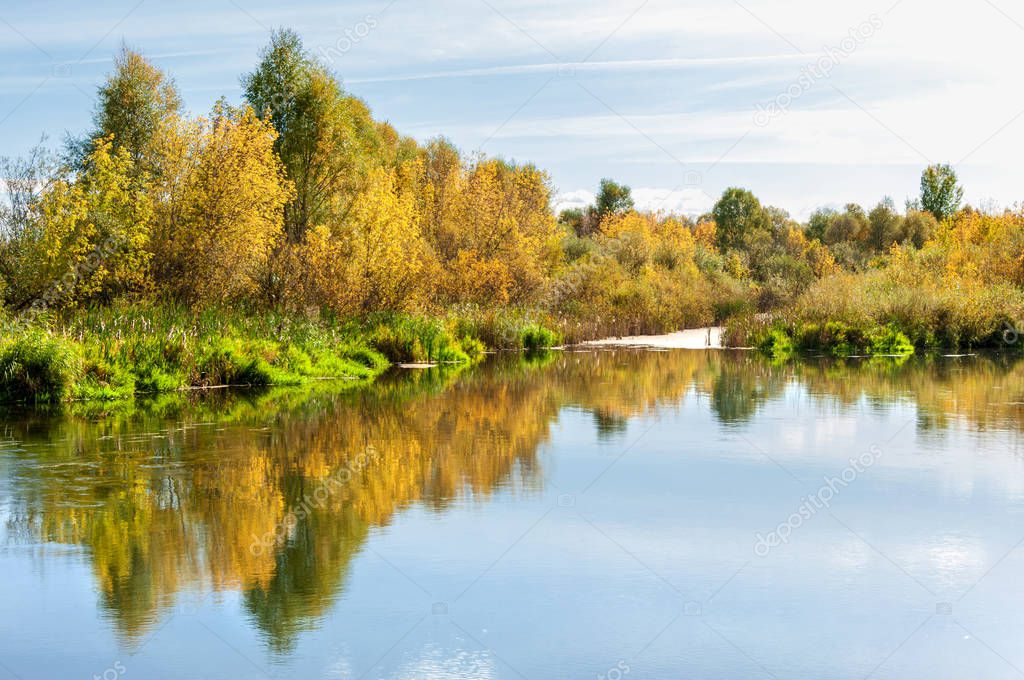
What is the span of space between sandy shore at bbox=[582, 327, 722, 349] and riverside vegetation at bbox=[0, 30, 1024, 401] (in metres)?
0.81

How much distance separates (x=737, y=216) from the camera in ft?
286

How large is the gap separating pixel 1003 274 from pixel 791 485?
3584 cm

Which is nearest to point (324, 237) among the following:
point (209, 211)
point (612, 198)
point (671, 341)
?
point (209, 211)

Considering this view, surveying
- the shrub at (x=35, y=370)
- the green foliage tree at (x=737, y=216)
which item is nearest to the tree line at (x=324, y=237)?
the shrub at (x=35, y=370)

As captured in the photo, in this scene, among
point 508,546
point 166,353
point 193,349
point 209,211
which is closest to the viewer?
point 508,546

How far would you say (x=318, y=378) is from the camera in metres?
25.7

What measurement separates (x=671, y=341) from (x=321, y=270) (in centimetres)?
1569

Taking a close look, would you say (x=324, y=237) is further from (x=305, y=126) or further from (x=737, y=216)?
(x=737, y=216)

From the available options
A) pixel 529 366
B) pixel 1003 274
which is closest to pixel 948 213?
pixel 1003 274

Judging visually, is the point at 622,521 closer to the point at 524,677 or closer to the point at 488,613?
the point at 488,613

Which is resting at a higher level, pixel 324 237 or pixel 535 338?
pixel 324 237

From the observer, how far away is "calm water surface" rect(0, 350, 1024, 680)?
702 centimetres

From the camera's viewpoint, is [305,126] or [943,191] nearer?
[305,126]

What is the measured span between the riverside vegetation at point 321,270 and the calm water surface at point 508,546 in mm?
6086
